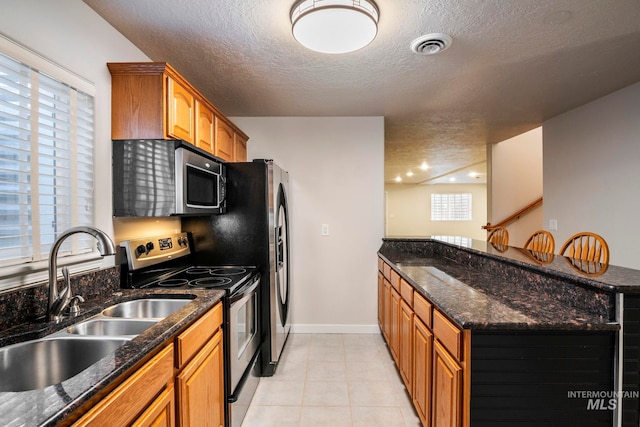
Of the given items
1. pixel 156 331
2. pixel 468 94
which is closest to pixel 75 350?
→ pixel 156 331

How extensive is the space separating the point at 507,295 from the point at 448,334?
1.58 ft

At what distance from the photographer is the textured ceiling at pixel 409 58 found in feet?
5.17

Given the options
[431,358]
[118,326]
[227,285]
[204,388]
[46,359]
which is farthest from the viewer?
[227,285]

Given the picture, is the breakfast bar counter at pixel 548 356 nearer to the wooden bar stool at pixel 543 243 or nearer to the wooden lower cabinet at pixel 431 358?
the wooden lower cabinet at pixel 431 358

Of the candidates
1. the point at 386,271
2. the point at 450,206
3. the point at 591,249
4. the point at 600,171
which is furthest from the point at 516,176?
the point at 450,206

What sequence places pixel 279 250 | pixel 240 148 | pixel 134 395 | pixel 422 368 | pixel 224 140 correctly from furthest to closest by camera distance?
pixel 240 148, pixel 279 250, pixel 224 140, pixel 422 368, pixel 134 395

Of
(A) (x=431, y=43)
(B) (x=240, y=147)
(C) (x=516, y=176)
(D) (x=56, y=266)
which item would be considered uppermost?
(A) (x=431, y=43)

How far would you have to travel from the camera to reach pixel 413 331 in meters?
1.86

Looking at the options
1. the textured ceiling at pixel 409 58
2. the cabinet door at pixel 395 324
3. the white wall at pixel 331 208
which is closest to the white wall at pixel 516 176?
the textured ceiling at pixel 409 58

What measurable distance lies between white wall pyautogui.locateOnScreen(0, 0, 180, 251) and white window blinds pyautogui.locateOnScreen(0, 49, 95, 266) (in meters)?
0.08

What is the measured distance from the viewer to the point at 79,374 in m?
0.79

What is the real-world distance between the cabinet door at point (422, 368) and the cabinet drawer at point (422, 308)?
4 centimetres

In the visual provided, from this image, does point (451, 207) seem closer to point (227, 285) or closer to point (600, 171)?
point (600, 171)

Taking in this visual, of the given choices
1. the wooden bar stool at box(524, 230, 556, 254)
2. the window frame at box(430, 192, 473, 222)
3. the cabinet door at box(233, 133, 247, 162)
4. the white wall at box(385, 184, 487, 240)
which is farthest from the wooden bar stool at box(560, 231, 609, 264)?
the window frame at box(430, 192, 473, 222)
